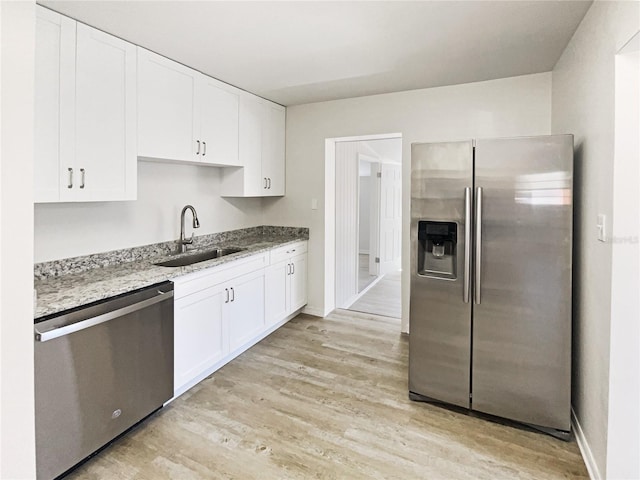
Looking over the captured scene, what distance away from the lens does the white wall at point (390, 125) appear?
3186mm

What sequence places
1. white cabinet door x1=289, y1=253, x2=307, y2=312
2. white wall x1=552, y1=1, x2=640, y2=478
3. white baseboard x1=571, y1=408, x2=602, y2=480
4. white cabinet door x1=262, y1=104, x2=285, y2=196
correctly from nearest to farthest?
white wall x1=552, y1=1, x2=640, y2=478 < white baseboard x1=571, y1=408, x2=602, y2=480 < white cabinet door x1=262, y1=104, x2=285, y2=196 < white cabinet door x1=289, y1=253, x2=307, y2=312

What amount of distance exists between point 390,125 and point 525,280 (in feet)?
6.78

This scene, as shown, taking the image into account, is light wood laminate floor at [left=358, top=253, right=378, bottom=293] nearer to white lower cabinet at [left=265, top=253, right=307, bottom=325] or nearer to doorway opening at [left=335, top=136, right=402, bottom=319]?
doorway opening at [left=335, top=136, right=402, bottom=319]

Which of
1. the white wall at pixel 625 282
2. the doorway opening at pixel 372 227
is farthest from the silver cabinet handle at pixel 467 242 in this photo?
the doorway opening at pixel 372 227

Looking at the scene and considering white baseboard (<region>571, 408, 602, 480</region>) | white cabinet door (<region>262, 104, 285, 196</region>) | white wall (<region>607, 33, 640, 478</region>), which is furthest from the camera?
white cabinet door (<region>262, 104, 285, 196</region>)

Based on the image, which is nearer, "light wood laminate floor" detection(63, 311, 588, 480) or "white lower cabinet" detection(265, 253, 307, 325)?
"light wood laminate floor" detection(63, 311, 588, 480)

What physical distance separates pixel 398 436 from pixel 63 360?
1.79 meters

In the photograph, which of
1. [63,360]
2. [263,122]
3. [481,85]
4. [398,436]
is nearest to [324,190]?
[263,122]

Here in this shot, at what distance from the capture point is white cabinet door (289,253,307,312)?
157 inches

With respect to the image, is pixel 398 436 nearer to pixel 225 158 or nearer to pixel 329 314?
pixel 329 314

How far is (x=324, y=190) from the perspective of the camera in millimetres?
4066

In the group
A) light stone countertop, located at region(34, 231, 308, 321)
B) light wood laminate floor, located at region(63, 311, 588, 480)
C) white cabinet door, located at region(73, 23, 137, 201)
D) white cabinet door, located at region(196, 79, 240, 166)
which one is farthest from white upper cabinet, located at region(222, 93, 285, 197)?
light wood laminate floor, located at region(63, 311, 588, 480)

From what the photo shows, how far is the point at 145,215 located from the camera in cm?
294

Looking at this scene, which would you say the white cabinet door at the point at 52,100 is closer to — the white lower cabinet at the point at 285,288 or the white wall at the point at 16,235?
the white wall at the point at 16,235
